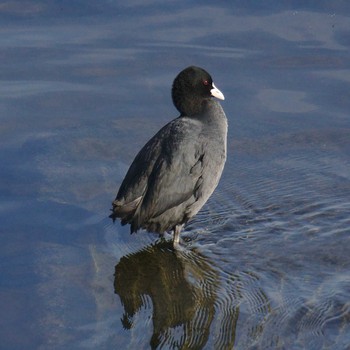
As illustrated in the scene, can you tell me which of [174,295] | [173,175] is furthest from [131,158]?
[174,295]

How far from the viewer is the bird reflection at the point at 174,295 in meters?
5.26

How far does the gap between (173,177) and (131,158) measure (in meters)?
1.28

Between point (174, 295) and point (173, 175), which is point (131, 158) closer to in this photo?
point (173, 175)

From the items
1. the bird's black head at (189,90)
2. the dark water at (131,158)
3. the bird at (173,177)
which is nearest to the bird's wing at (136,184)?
the bird at (173,177)

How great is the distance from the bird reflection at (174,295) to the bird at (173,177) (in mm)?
228

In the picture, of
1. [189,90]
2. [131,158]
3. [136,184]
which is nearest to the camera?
[136,184]

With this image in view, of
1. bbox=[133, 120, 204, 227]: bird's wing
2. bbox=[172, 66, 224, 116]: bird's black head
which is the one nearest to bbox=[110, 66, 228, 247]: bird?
bbox=[133, 120, 204, 227]: bird's wing

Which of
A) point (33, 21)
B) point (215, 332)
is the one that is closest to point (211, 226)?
point (215, 332)

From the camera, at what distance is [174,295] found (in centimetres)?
584

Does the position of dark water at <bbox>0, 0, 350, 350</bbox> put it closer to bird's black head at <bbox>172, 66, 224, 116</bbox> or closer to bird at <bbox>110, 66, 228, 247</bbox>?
bird at <bbox>110, 66, 228, 247</bbox>

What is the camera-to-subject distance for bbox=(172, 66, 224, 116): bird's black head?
698 cm

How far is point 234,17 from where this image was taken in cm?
1023

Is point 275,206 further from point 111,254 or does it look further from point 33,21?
point 33,21

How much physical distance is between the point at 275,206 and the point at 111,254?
132 centimetres
